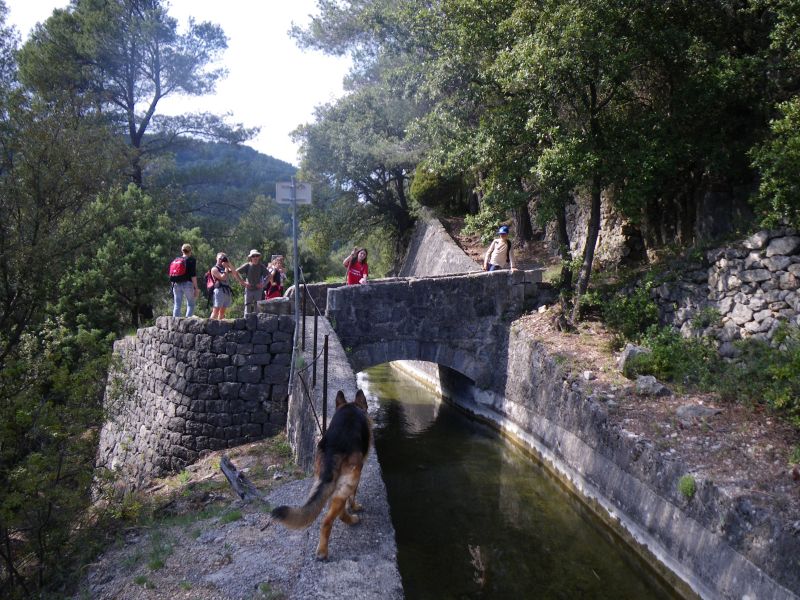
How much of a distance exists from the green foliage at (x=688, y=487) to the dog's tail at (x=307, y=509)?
3.84m

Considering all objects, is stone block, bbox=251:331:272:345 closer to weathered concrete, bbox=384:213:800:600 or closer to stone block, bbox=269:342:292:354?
stone block, bbox=269:342:292:354

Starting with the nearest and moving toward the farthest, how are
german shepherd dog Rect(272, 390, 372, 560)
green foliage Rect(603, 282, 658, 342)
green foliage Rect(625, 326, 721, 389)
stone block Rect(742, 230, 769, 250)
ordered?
1. german shepherd dog Rect(272, 390, 372, 560)
2. green foliage Rect(625, 326, 721, 389)
3. stone block Rect(742, 230, 769, 250)
4. green foliage Rect(603, 282, 658, 342)

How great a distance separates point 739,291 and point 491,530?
5231 millimetres

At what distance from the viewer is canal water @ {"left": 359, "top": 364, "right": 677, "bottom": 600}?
6531mm

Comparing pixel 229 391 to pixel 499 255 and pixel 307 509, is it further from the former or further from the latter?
pixel 499 255

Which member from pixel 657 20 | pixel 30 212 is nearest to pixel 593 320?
pixel 657 20

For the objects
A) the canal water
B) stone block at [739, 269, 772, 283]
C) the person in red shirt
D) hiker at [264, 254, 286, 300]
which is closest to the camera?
the canal water

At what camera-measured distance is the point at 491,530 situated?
25.9ft

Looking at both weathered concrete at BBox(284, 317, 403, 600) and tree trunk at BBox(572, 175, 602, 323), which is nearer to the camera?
weathered concrete at BBox(284, 317, 403, 600)

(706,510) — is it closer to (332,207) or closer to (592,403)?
(592,403)

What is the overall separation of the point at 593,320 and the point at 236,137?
1765 cm

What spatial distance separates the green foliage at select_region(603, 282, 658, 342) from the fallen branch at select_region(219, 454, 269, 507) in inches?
262

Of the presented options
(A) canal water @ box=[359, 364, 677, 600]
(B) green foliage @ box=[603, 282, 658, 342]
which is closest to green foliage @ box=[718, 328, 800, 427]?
(B) green foliage @ box=[603, 282, 658, 342]

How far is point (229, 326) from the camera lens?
32.1 ft
